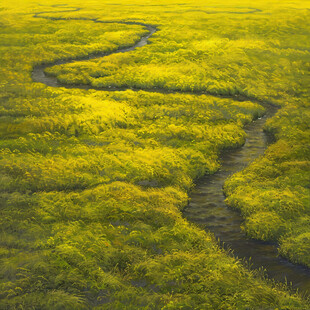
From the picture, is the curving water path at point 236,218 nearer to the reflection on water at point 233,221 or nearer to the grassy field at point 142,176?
the reflection on water at point 233,221

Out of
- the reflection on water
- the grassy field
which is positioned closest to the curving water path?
the reflection on water

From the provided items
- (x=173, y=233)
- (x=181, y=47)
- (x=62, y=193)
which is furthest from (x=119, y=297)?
(x=181, y=47)

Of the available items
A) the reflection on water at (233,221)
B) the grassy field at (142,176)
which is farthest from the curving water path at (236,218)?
the grassy field at (142,176)

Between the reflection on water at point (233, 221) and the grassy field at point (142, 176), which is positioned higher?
the grassy field at point (142, 176)

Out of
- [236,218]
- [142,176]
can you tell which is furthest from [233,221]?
[142,176]

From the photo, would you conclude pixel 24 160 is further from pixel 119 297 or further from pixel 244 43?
pixel 244 43

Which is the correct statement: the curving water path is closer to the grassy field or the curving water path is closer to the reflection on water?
the reflection on water
